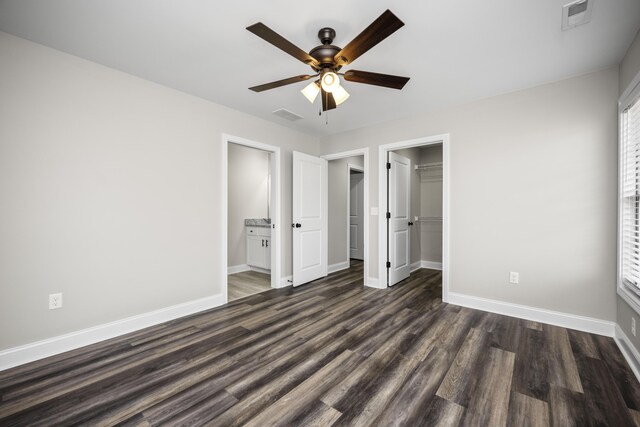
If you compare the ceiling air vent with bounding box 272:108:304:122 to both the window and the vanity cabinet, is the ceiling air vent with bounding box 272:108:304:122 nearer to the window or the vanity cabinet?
the vanity cabinet

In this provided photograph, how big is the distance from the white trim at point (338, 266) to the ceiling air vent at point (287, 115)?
276 centimetres

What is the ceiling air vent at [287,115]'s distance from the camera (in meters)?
3.69

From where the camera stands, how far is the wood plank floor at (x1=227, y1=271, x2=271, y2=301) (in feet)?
13.0

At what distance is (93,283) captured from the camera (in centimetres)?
249

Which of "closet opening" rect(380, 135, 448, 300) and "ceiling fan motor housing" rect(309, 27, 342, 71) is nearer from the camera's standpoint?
"ceiling fan motor housing" rect(309, 27, 342, 71)

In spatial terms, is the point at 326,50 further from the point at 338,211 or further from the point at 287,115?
the point at 338,211

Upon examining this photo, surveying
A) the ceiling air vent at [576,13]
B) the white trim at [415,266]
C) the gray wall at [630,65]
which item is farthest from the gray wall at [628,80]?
the white trim at [415,266]

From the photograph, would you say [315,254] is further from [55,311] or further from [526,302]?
[55,311]

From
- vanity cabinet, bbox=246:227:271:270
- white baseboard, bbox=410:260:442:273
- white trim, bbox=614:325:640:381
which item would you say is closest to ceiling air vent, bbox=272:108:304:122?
A: vanity cabinet, bbox=246:227:271:270

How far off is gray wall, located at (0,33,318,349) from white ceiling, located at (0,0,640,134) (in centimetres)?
29

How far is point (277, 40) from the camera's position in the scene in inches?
66.5

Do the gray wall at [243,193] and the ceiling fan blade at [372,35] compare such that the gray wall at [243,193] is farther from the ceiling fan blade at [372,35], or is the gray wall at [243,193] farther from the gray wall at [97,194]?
the ceiling fan blade at [372,35]

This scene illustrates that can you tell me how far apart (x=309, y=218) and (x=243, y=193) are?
5.76ft

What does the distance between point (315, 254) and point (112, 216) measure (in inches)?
112
